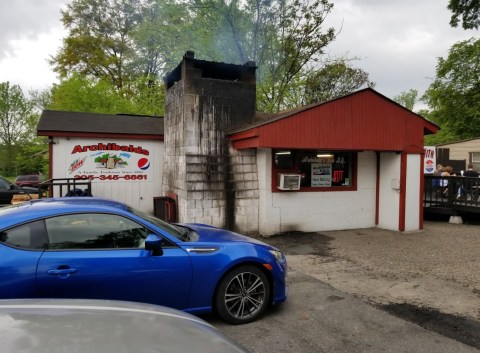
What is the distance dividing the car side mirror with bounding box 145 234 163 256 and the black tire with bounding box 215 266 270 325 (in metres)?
0.80

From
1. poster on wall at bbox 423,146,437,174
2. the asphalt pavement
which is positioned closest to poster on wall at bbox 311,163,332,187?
the asphalt pavement

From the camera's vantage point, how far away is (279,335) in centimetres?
379

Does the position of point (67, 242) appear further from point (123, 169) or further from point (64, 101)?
point (64, 101)

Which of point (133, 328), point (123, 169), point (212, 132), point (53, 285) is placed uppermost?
point (212, 132)

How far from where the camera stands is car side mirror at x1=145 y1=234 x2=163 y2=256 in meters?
3.55

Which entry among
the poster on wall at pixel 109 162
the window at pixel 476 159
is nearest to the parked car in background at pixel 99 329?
the poster on wall at pixel 109 162

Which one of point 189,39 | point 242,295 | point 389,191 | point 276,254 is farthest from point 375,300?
point 189,39

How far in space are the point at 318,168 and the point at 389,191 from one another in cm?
211

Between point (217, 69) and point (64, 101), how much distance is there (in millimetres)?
12566

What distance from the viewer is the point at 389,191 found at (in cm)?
991

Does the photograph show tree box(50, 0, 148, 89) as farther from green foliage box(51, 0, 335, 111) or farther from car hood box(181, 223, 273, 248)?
car hood box(181, 223, 273, 248)

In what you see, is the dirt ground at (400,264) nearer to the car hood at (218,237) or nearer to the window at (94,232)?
the car hood at (218,237)

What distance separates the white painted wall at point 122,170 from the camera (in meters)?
9.80

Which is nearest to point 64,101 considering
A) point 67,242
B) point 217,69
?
point 217,69
